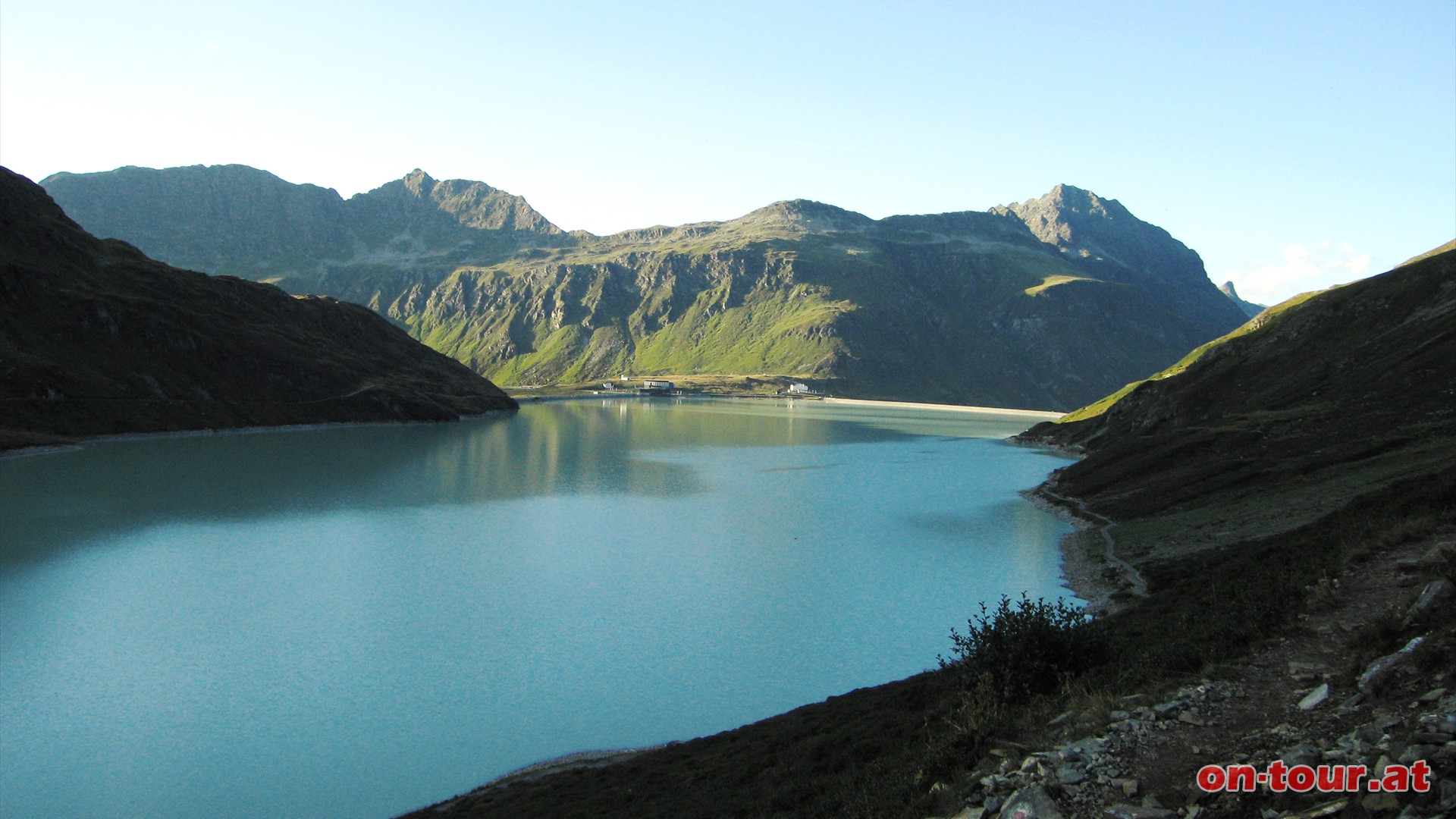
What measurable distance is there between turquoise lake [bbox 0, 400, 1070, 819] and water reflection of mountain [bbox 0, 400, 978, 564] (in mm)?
851

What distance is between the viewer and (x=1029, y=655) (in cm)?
2070

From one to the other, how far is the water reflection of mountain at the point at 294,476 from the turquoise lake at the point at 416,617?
851 millimetres

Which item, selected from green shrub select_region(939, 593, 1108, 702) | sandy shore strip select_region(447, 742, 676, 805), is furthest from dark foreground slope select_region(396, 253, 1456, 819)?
sandy shore strip select_region(447, 742, 676, 805)

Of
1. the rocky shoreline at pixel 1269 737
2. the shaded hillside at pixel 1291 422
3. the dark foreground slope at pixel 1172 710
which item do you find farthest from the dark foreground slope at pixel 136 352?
the rocky shoreline at pixel 1269 737

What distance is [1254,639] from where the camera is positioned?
59.3 feet

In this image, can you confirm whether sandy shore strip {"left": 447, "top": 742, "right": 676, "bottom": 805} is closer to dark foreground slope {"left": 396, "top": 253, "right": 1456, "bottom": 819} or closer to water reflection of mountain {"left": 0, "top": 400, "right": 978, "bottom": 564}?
dark foreground slope {"left": 396, "top": 253, "right": 1456, "bottom": 819}

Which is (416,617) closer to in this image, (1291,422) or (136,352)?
(1291,422)

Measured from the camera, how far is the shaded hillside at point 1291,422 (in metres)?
51.9

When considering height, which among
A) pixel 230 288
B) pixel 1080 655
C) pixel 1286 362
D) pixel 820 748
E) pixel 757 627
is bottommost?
pixel 757 627

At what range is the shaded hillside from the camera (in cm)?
5188

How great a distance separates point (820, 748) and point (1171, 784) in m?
12.3

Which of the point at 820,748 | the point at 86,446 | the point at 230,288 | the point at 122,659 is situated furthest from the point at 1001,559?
the point at 230,288

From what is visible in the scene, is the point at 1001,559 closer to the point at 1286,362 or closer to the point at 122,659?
the point at 122,659

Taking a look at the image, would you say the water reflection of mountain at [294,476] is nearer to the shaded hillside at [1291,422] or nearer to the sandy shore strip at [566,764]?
the sandy shore strip at [566,764]
